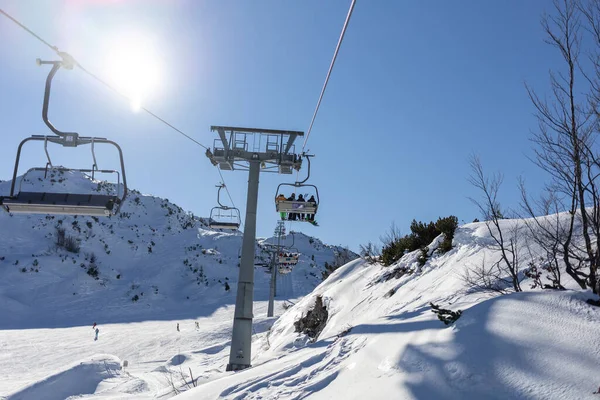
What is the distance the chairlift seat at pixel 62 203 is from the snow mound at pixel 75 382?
725 centimetres

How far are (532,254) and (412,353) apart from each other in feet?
15.1

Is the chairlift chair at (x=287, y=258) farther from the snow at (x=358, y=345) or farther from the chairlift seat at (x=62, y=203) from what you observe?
the chairlift seat at (x=62, y=203)

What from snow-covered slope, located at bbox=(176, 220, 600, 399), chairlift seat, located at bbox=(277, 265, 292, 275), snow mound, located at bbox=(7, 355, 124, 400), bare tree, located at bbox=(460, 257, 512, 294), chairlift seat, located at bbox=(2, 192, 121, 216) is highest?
chairlift seat, located at bbox=(2, 192, 121, 216)

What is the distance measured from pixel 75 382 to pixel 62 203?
8.70 m

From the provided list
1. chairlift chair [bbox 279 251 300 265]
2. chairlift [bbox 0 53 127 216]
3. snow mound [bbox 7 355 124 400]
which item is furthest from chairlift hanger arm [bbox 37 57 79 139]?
chairlift chair [bbox 279 251 300 265]

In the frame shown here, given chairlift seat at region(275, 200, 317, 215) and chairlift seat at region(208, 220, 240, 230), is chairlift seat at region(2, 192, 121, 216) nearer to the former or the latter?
chairlift seat at region(275, 200, 317, 215)

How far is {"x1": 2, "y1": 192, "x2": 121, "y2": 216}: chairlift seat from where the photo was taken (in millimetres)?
5188

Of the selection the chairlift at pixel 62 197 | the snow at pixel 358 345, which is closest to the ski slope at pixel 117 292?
the snow at pixel 358 345

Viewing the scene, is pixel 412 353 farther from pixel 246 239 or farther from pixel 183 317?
pixel 183 317

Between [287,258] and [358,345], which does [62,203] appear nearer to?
[358,345]

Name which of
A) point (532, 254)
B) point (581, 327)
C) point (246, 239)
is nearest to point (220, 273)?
point (246, 239)

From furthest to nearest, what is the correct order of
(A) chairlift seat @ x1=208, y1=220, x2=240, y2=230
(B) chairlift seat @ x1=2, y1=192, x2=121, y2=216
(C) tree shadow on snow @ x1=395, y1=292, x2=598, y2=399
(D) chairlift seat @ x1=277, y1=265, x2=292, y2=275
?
1. (D) chairlift seat @ x1=277, y1=265, x2=292, y2=275
2. (A) chairlift seat @ x1=208, y1=220, x2=240, y2=230
3. (B) chairlift seat @ x1=2, y1=192, x2=121, y2=216
4. (C) tree shadow on snow @ x1=395, y1=292, x2=598, y2=399

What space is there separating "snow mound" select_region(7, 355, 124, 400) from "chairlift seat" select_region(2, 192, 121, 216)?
7.25 m

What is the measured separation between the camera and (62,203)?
5.20 metres
